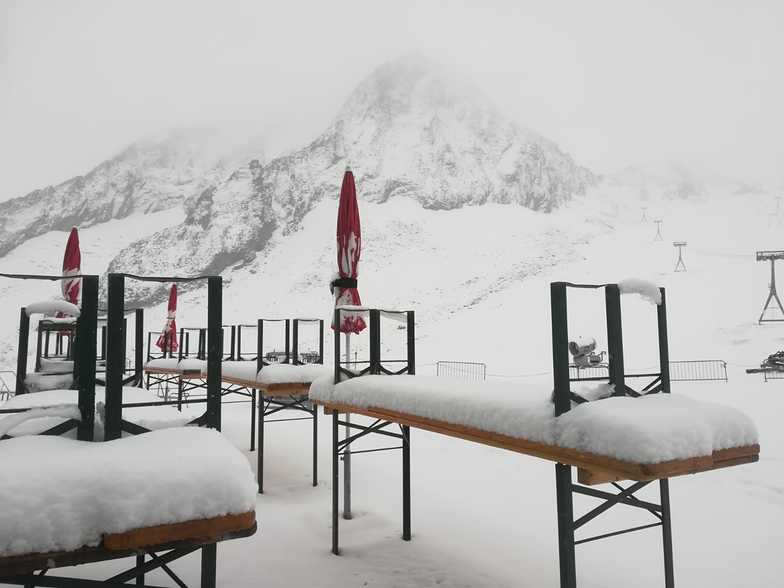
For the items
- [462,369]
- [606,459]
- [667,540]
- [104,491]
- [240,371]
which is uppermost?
[104,491]

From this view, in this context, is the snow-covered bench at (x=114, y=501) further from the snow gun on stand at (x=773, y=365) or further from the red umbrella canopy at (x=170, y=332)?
the snow gun on stand at (x=773, y=365)

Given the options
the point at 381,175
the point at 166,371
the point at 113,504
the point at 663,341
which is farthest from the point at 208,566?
the point at 381,175

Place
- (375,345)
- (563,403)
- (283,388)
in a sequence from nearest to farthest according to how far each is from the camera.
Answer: (563,403) → (375,345) → (283,388)

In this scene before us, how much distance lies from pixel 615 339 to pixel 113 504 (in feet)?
9.60

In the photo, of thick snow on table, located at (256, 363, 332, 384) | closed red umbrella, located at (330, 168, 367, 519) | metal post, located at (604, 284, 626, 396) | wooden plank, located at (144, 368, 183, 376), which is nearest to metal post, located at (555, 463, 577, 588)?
metal post, located at (604, 284, 626, 396)

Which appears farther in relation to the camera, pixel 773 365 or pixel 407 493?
pixel 773 365

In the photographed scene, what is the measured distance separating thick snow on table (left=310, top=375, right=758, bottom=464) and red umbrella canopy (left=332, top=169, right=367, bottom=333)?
256cm

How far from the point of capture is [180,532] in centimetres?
197

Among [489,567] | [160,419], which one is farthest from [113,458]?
[489,567]

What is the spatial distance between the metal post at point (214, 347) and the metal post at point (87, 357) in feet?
1.94

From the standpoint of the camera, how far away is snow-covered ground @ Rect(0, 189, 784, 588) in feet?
20.7

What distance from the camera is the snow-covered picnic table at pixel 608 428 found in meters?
2.58

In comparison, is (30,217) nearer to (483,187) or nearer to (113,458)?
(483,187)

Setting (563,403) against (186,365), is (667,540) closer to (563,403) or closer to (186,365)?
(563,403)
